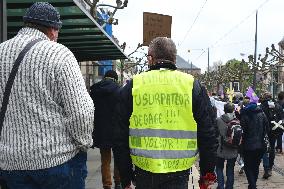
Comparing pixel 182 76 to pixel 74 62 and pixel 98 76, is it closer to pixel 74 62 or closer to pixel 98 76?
A: pixel 74 62

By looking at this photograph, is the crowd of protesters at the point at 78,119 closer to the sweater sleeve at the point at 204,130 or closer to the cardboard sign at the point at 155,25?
the sweater sleeve at the point at 204,130

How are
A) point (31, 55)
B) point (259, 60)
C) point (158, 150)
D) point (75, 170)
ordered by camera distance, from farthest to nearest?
point (259, 60) < point (158, 150) < point (75, 170) < point (31, 55)

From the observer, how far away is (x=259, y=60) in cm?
4656

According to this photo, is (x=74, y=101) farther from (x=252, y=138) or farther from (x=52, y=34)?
(x=252, y=138)

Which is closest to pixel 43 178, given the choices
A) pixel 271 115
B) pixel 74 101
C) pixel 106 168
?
pixel 74 101

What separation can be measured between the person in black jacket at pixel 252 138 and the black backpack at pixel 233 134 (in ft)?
1.19

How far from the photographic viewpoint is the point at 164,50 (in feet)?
12.2

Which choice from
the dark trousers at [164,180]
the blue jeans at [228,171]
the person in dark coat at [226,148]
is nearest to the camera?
the dark trousers at [164,180]

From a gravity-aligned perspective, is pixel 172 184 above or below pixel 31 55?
below

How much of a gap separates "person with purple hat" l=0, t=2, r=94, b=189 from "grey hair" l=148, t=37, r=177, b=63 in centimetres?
76

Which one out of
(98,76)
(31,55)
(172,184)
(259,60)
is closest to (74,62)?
(31,55)

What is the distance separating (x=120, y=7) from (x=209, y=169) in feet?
52.1

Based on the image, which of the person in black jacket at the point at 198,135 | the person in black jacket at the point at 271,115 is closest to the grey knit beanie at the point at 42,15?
the person in black jacket at the point at 198,135

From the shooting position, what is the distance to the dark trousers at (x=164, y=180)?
355 cm
